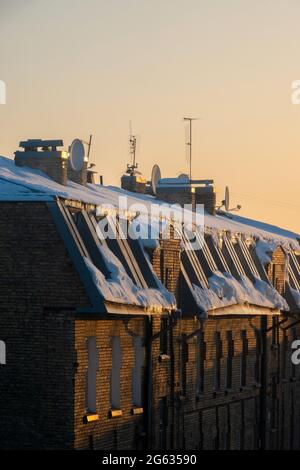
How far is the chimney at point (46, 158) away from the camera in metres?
38.5

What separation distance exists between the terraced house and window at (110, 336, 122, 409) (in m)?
0.04

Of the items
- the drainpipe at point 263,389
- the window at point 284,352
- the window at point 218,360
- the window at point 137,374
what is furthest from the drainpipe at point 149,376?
the window at point 284,352

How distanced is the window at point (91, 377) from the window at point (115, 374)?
1442mm

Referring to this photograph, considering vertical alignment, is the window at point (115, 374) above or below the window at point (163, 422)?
above

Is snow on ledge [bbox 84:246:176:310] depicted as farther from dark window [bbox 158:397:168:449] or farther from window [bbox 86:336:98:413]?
dark window [bbox 158:397:168:449]

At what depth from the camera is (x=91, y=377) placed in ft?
104

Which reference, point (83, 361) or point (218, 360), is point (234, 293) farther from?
point (83, 361)

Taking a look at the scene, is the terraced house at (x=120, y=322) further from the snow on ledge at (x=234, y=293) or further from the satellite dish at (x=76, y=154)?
the satellite dish at (x=76, y=154)

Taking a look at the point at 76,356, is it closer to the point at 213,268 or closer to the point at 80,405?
the point at 80,405

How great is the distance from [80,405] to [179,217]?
10.9 m

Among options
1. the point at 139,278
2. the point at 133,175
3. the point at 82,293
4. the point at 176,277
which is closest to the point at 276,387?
the point at 133,175

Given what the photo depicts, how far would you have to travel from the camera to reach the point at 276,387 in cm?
4844

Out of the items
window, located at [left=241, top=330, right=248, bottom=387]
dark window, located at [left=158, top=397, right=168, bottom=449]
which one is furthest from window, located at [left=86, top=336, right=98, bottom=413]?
window, located at [left=241, top=330, right=248, bottom=387]

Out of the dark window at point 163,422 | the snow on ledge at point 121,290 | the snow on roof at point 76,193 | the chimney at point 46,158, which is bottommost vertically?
the dark window at point 163,422
